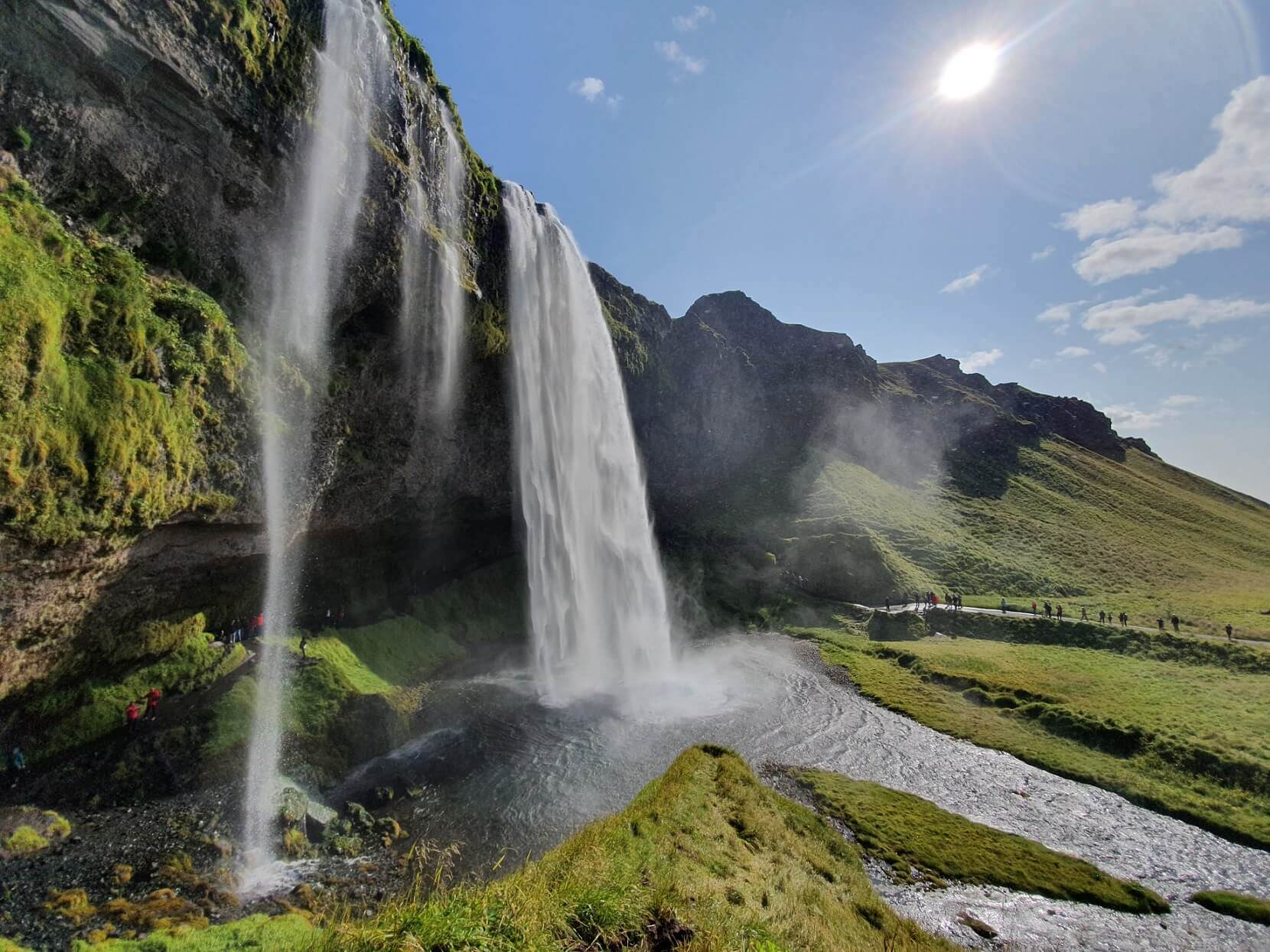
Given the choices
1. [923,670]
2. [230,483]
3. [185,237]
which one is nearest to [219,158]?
[185,237]

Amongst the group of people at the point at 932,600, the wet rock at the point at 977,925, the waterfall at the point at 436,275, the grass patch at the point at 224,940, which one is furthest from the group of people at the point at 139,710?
the group of people at the point at 932,600

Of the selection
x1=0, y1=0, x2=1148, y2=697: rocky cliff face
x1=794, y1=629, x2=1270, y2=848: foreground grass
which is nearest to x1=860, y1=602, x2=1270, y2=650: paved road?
x1=794, y1=629, x2=1270, y2=848: foreground grass

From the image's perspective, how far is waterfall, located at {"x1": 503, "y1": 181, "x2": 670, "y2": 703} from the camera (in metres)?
34.7

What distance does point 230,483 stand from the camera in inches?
819

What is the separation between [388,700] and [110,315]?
57.9ft

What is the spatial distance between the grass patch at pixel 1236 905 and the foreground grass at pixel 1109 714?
13.8ft

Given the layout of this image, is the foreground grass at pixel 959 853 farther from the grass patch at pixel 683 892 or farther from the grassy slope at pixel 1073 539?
the grassy slope at pixel 1073 539

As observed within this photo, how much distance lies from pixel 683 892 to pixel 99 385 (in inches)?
845

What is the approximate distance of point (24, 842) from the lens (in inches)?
537

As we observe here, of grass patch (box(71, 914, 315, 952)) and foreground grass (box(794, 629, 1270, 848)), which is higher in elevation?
grass patch (box(71, 914, 315, 952))

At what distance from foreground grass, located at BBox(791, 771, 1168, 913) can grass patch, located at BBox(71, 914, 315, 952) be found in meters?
14.6

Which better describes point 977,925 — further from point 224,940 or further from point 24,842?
point 24,842

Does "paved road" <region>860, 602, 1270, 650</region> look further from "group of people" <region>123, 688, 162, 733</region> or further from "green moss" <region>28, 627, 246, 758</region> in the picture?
"group of people" <region>123, 688, 162, 733</region>

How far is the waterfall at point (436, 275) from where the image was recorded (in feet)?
92.1
